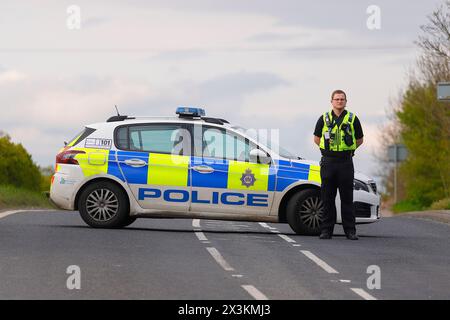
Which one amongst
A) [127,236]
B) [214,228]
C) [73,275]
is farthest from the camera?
[214,228]

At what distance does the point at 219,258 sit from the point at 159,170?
420 centimetres

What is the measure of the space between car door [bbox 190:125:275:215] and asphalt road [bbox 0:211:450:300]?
0.42 metres

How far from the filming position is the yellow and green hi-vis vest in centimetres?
1579

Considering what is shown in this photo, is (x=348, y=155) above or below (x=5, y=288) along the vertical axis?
above

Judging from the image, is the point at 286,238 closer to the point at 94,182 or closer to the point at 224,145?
the point at 224,145

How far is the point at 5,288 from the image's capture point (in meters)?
10.2

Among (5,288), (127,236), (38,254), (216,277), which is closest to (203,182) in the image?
(127,236)

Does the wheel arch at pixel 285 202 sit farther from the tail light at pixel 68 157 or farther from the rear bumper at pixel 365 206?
the tail light at pixel 68 157

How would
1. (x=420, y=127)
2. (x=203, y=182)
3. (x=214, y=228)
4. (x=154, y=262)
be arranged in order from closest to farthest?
(x=154, y=262) < (x=203, y=182) < (x=214, y=228) < (x=420, y=127)

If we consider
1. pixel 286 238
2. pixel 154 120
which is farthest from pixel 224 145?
pixel 286 238

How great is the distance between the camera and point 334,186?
16.2 metres

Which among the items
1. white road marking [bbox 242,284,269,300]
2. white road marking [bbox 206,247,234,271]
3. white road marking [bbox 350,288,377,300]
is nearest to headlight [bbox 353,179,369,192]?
white road marking [bbox 206,247,234,271]

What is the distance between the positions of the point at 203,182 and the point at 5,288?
703 cm

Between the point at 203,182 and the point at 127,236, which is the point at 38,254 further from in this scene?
the point at 203,182
